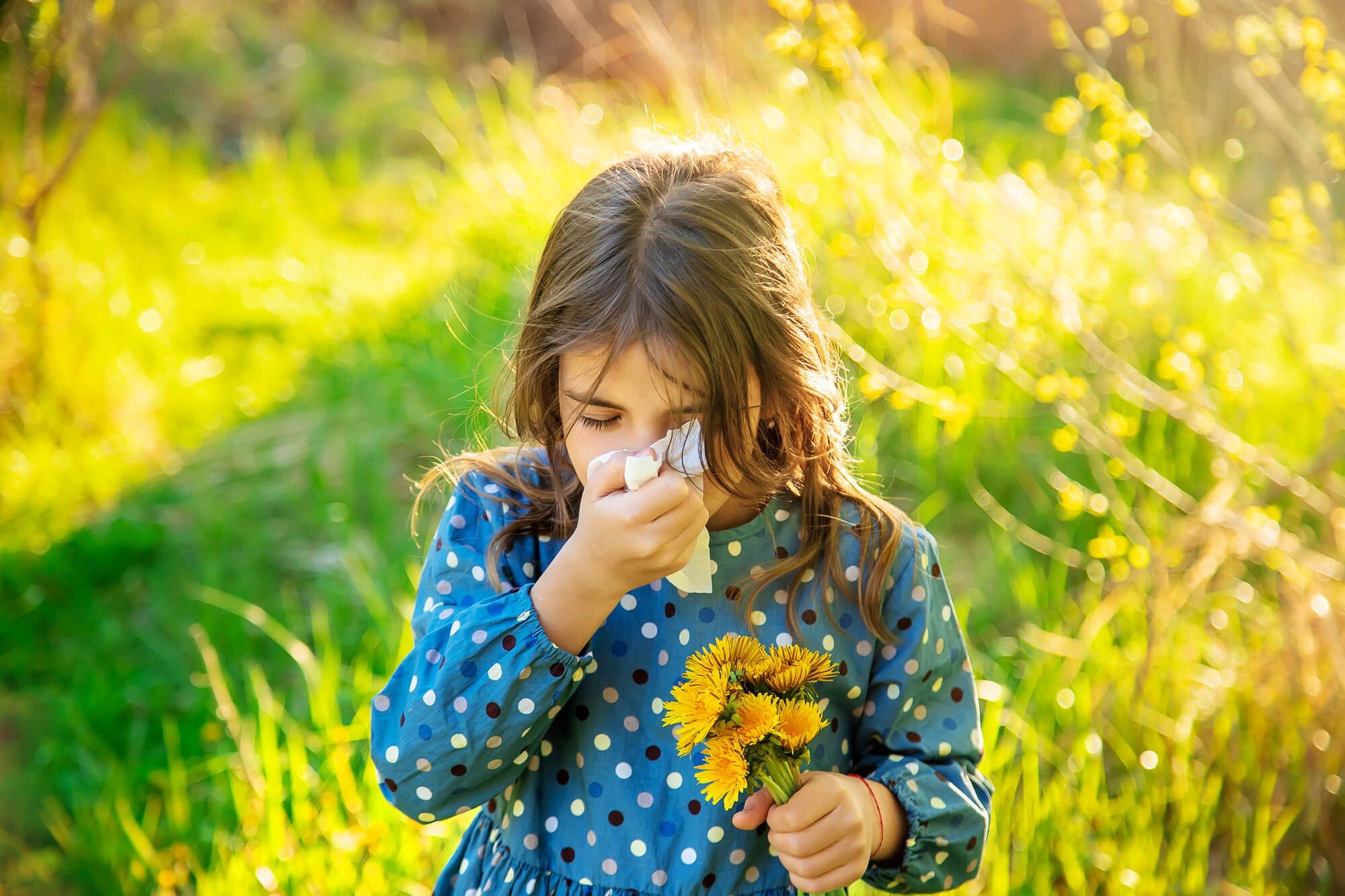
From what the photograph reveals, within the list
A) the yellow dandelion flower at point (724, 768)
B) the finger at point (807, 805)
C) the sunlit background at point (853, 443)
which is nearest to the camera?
the yellow dandelion flower at point (724, 768)

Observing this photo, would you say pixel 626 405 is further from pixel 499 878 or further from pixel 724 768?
pixel 499 878

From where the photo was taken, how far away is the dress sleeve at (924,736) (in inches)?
51.3

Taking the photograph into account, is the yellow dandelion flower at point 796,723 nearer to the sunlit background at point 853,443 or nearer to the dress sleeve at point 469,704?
the dress sleeve at point 469,704

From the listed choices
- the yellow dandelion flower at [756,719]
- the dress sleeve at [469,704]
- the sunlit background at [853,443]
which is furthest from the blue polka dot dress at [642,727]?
the sunlit background at [853,443]

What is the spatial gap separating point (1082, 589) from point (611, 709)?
1.72m

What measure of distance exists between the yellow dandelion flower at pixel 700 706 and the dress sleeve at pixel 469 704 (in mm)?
182

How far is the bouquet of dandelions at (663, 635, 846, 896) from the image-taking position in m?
1.01

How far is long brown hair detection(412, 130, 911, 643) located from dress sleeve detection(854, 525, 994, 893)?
0.03 metres

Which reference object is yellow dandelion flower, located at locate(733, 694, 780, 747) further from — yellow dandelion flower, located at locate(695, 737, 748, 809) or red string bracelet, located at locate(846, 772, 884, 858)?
red string bracelet, located at locate(846, 772, 884, 858)

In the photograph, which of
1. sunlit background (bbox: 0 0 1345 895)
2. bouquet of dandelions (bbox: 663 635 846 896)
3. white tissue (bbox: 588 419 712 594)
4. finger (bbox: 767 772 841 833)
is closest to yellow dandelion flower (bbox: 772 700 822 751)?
bouquet of dandelions (bbox: 663 635 846 896)

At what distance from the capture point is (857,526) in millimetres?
1345

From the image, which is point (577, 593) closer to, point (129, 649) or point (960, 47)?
point (129, 649)

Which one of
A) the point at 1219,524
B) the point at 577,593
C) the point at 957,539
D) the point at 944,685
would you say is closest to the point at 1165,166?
the point at 957,539

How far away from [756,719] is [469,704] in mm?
330
